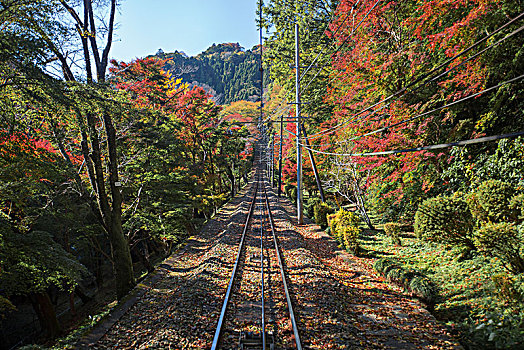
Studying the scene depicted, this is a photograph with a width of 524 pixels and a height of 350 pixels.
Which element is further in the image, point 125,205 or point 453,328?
point 125,205

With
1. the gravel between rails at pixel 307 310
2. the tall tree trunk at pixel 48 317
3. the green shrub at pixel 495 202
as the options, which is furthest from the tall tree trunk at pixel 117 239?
the green shrub at pixel 495 202

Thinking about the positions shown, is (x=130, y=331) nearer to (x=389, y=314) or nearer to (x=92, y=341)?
(x=92, y=341)

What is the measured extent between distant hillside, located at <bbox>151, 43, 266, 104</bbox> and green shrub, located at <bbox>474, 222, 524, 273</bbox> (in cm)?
13568

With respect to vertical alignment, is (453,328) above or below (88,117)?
below

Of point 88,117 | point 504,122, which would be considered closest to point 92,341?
point 88,117

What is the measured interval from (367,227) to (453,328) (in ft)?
32.0

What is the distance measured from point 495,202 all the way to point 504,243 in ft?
5.37

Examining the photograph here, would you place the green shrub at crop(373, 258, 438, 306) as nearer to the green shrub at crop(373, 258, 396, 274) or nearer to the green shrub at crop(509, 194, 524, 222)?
the green shrub at crop(373, 258, 396, 274)

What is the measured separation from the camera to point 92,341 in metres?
5.85

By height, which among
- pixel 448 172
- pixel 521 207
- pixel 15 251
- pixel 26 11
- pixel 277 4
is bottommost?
pixel 15 251

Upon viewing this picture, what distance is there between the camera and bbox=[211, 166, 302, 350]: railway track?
5.43 meters

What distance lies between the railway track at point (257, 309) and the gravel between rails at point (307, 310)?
6 centimetres

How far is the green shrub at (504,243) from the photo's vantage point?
601 centimetres

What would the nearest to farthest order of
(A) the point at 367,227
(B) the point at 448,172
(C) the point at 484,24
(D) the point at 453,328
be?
1. (D) the point at 453,328
2. (C) the point at 484,24
3. (B) the point at 448,172
4. (A) the point at 367,227
